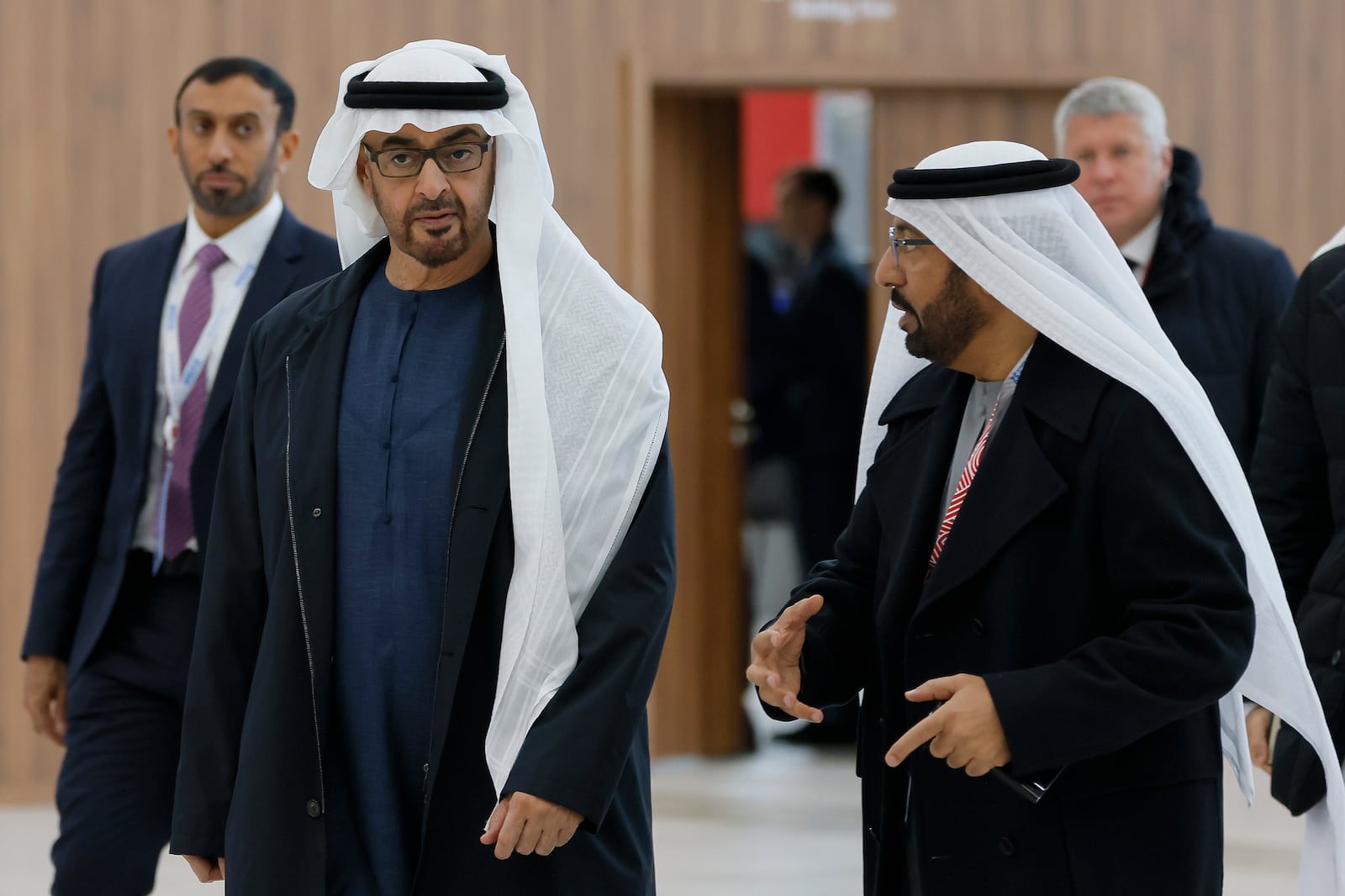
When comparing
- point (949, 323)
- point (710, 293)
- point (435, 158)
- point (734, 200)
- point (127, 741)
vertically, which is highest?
point (435, 158)

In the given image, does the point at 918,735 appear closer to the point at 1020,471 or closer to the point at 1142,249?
the point at 1020,471

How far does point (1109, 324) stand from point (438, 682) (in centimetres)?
103

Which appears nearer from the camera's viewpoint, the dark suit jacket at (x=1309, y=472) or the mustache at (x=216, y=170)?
the dark suit jacket at (x=1309, y=472)

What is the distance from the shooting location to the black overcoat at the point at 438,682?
2.58m

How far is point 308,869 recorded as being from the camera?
2.62m

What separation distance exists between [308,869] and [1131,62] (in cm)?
520

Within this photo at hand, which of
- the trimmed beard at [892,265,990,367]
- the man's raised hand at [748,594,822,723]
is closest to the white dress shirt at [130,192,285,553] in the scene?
the man's raised hand at [748,594,822,723]

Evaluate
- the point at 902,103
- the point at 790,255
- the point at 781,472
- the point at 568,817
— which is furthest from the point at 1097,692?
the point at 790,255

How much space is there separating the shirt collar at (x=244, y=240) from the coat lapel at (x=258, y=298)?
2.9 inches

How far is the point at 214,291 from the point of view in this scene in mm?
3980

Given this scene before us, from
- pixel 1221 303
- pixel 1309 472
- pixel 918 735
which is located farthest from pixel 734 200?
pixel 918 735

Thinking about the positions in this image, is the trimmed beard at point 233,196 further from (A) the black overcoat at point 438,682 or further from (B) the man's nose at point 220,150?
(A) the black overcoat at point 438,682

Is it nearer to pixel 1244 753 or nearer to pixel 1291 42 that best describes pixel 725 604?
pixel 1291 42

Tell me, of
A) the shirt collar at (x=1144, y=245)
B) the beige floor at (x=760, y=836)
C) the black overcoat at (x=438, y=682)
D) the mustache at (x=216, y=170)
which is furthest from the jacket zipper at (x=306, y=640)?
the beige floor at (x=760, y=836)
